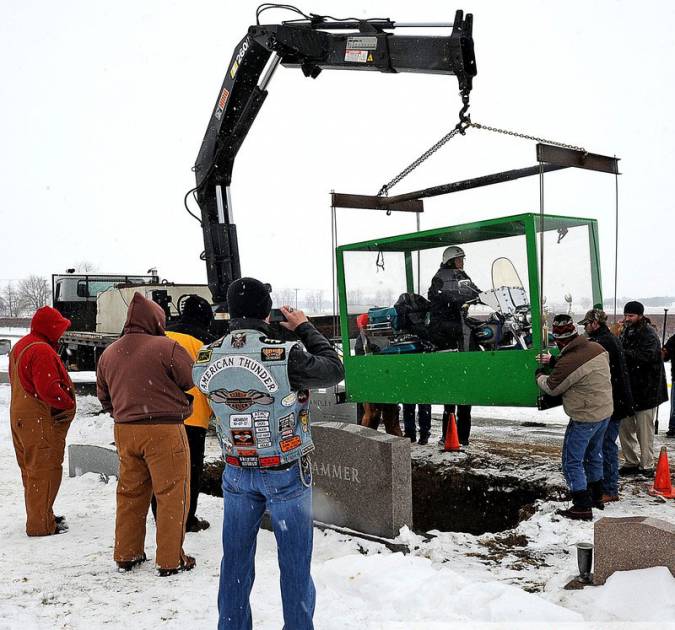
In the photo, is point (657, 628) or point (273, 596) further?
point (273, 596)

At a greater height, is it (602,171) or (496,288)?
(602,171)

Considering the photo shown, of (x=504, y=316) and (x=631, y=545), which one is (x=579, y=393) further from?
(x=631, y=545)

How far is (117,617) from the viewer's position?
386 cm

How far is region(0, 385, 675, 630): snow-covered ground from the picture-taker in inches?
146

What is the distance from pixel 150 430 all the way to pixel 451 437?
524cm

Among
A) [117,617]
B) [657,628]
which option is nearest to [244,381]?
[117,617]

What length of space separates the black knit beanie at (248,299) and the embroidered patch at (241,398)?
0.39 meters

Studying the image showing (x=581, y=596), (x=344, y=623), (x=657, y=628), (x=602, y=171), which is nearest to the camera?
(x=657, y=628)

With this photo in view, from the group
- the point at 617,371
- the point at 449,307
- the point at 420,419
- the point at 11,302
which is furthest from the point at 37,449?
the point at 11,302

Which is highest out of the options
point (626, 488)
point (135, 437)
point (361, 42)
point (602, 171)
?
point (361, 42)

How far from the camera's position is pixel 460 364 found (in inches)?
259

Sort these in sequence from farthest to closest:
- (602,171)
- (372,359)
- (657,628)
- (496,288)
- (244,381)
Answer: (372,359), (496,288), (602,171), (657,628), (244,381)

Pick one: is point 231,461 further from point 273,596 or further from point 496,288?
point 496,288

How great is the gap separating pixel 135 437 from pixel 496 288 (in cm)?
421
